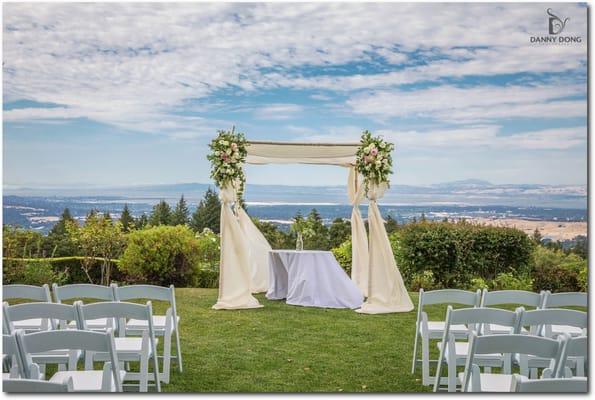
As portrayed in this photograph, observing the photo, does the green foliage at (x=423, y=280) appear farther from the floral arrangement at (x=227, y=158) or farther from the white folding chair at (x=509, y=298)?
the white folding chair at (x=509, y=298)

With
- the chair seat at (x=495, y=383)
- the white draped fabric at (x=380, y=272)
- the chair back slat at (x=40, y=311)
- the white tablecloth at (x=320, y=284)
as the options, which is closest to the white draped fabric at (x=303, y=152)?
the white draped fabric at (x=380, y=272)

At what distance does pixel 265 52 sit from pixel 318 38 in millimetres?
1177

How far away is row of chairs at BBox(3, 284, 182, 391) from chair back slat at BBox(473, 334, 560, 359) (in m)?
2.08

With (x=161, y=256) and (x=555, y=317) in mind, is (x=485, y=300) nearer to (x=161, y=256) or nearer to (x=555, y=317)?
(x=555, y=317)

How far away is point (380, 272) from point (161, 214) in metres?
5.99

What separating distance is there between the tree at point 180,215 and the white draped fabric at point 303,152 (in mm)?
4055

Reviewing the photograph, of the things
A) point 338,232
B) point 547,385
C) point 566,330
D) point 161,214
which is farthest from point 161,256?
point 547,385

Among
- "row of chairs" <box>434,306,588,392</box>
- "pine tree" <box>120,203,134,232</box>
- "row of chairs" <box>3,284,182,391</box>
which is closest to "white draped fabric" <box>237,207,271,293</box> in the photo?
"pine tree" <box>120,203,134,232</box>

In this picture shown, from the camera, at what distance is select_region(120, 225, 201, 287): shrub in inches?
465

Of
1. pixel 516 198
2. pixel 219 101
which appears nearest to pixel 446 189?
pixel 516 198

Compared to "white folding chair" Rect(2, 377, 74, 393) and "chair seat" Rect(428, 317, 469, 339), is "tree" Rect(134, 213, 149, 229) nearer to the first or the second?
"chair seat" Rect(428, 317, 469, 339)

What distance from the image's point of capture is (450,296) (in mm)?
5652

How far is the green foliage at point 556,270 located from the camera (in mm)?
11250
